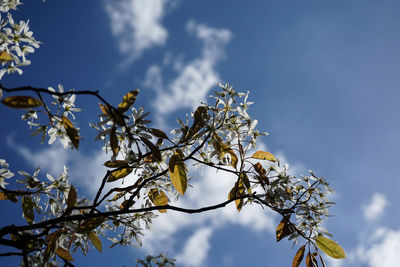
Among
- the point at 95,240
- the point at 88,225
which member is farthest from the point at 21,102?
the point at 95,240

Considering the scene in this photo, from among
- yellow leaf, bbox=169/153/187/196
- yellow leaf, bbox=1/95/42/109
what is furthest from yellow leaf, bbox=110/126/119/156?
yellow leaf, bbox=169/153/187/196

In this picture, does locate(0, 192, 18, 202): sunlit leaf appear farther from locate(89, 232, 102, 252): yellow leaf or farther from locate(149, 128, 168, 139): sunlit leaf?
locate(149, 128, 168, 139): sunlit leaf

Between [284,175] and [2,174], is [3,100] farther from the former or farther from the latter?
[284,175]

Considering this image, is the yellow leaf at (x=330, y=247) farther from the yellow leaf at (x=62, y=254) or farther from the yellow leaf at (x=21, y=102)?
the yellow leaf at (x=21, y=102)

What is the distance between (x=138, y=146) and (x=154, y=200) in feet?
1.48

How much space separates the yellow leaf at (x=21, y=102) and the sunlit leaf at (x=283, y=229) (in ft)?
3.28

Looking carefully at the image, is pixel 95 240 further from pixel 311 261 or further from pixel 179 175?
pixel 311 261

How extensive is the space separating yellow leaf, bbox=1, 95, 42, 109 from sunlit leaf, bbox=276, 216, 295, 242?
100 centimetres

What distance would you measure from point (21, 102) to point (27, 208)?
1.64 ft

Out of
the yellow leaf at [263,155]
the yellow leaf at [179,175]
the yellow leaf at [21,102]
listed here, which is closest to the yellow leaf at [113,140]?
the yellow leaf at [21,102]

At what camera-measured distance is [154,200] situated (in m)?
1.37

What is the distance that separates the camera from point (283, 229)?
4.20 feet

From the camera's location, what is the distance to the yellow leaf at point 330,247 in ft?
4.08

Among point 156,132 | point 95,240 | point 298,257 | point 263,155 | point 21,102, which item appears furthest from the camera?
point 263,155
